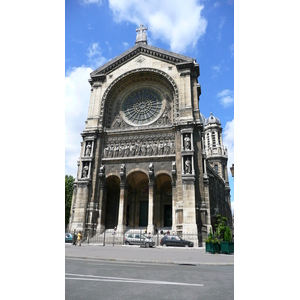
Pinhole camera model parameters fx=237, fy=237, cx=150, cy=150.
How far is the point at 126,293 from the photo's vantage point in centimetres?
447

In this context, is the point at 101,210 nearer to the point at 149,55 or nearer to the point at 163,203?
the point at 163,203

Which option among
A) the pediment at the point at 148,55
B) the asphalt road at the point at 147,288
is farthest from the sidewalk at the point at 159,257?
the pediment at the point at 148,55

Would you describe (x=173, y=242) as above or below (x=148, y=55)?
below

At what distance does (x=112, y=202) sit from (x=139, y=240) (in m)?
9.04

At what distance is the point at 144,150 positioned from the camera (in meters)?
25.9

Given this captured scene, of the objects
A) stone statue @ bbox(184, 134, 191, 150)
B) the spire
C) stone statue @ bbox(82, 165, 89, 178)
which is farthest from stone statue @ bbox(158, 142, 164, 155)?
the spire

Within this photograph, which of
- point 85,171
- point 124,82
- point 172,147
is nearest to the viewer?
point 172,147

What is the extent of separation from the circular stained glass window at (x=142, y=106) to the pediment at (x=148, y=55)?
162 inches

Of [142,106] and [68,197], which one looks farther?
[68,197]

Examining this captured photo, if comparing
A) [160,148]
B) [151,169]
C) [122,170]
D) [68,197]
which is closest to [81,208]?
[122,170]

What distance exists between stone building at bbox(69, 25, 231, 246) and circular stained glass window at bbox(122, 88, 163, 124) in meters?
0.12

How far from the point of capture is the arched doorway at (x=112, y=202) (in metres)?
26.9
